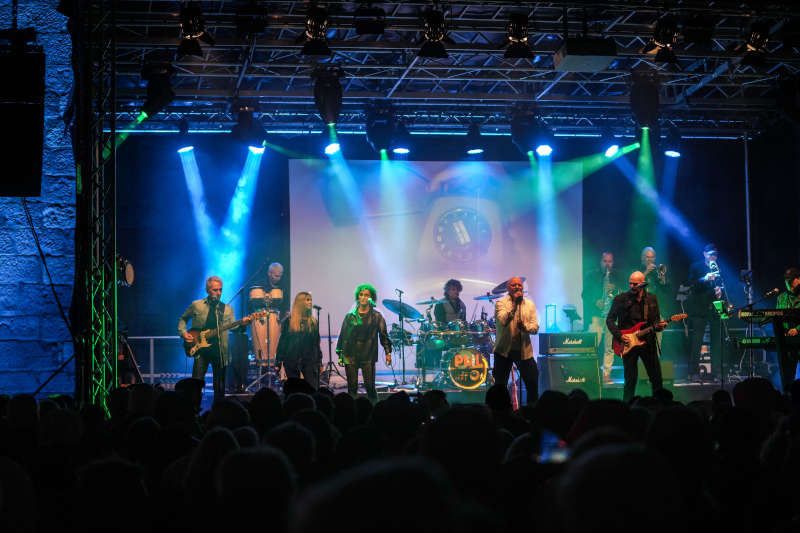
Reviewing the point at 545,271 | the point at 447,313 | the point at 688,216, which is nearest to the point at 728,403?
the point at 447,313

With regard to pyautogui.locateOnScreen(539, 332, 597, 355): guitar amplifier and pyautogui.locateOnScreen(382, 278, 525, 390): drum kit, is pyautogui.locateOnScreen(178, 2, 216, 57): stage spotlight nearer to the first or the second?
pyautogui.locateOnScreen(382, 278, 525, 390): drum kit

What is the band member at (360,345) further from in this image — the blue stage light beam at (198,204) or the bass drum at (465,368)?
the blue stage light beam at (198,204)

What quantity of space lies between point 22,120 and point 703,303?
44.8 feet

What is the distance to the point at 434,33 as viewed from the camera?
1221 centimetres

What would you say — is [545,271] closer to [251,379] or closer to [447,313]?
[447,313]

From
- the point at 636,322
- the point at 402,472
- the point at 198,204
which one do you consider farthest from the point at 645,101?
the point at 402,472

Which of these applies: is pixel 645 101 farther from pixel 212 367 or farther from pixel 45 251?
pixel 45 251

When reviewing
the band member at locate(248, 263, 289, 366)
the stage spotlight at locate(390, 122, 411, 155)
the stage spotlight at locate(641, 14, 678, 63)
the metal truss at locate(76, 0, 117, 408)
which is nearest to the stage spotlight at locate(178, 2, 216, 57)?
the metal truss at locate(76, 0, 117, 408)

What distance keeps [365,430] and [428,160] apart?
15658 millimetres

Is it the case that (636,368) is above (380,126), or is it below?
below

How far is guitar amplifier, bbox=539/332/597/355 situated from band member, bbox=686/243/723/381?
3.98 meters

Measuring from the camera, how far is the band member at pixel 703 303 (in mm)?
16422

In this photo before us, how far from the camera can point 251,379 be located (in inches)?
650

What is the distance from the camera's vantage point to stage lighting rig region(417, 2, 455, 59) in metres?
12.1
